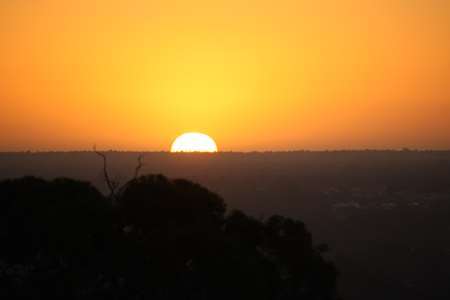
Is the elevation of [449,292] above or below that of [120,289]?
below

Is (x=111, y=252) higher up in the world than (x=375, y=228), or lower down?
higher up

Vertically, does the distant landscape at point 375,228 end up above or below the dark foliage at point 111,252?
below

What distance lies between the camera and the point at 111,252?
27.2m

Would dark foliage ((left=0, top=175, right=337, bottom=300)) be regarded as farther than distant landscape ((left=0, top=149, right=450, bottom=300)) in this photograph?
No

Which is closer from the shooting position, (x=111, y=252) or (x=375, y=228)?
(x=111, y=252)

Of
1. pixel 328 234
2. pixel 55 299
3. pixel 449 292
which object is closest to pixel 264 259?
pixel 55 299

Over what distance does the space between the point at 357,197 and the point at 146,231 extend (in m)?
157

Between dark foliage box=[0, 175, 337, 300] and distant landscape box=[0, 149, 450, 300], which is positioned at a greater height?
dark foliage box=[0, 175, 337, 300]

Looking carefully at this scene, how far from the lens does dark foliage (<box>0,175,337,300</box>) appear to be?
2653 cm

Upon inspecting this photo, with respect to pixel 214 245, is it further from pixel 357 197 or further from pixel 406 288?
pixel 357 197

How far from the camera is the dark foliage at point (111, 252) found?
26.5 m

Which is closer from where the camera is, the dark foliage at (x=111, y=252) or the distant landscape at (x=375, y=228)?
the dark foliage at (x=111, y=252)

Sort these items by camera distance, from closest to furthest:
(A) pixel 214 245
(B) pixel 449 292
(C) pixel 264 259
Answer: (A) pixel 214 245 < (C) pixel 264 259 < (B) pixel 449 292

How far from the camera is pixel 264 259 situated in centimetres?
2842
